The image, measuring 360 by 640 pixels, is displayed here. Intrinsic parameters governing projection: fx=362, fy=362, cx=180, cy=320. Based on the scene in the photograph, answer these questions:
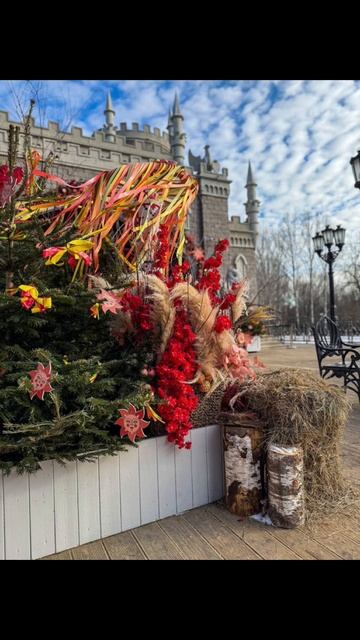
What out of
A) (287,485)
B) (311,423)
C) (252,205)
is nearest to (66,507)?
(287,485)

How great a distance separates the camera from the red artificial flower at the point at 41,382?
4.85 ft

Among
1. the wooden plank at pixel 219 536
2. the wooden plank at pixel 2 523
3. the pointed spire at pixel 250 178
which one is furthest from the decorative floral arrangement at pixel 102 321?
the pointed spire at pixel 250 178

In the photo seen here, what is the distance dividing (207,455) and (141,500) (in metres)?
0.48

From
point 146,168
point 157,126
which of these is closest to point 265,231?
point 157,126

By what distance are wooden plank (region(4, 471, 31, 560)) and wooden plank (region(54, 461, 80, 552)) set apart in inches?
5.2

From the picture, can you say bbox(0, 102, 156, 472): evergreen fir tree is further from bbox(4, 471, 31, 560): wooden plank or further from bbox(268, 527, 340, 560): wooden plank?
bbox(268, 527, 340, 560): wooden plank

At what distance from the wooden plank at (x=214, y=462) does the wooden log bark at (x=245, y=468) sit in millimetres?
199

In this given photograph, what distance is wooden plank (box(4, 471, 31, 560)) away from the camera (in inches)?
63.5

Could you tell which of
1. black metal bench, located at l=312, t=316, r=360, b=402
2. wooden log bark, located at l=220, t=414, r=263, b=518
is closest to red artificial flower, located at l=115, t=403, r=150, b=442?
wooden log bark, located at l=220, t=414, r=263, b=518

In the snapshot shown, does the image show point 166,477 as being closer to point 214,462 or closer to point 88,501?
point 214,462

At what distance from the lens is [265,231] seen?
111ft

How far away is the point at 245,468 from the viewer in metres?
2.00

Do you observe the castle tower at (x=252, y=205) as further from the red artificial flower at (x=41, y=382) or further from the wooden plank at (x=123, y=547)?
the red artificial flower at (x=41, y=382)
